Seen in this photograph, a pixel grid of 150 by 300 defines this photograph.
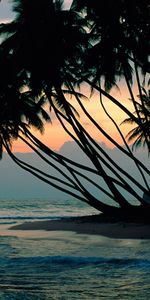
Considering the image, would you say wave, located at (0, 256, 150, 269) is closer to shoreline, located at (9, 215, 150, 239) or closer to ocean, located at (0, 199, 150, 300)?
ocean, located at (0, 199, 150, 300)

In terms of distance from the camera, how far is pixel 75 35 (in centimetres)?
2347

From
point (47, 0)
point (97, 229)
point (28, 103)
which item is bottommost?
point (97, 229)

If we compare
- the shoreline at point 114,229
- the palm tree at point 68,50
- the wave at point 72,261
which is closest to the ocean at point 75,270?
the wave at point 72,261

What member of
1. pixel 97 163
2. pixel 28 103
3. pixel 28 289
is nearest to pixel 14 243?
pixel 28 289

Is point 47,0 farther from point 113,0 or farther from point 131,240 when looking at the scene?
point 131,240

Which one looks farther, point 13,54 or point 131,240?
point 13,54

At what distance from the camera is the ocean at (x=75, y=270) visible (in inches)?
325

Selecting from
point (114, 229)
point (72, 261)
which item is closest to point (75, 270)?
point (72, 261)

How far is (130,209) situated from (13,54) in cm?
933

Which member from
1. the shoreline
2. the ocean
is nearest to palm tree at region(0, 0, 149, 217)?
the shoreline

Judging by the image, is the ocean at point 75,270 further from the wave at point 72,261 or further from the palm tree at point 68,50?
the palm tree at point 68,50

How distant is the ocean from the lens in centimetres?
825

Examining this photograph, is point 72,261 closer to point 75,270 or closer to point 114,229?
point 75,270

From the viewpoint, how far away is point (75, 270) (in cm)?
1077
